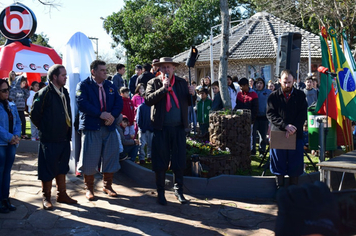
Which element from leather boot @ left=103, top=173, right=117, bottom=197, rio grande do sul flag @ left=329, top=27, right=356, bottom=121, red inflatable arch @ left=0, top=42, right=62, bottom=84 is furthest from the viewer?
red inflatable arch @ left=0, top=42, right=62, bottom=84

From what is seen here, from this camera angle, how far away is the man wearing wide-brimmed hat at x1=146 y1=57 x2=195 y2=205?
5.76 meters

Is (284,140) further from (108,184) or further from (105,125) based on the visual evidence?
(108,184)

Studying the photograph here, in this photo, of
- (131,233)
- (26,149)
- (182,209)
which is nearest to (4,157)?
(131,233)

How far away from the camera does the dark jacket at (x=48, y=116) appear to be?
537cm

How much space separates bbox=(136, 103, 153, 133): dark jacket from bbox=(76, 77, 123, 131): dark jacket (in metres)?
2.02

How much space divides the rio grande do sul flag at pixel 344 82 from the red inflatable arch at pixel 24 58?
33.2ft

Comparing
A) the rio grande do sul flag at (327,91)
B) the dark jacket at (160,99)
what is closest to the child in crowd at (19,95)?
the dark jacket at (160,99)

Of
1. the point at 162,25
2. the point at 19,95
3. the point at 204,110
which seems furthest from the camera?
the point at 162,25

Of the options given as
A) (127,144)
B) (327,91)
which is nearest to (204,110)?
(127,144)

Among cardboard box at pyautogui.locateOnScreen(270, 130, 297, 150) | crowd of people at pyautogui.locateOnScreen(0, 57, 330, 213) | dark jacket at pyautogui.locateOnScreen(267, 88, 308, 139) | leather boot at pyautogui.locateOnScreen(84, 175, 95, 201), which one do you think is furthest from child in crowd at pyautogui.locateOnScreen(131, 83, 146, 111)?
cardboard box at pyautogui.locateOnScreen(270, 130, 297, 150)

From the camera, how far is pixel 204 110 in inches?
410

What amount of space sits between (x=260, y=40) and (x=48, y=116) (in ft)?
76.4

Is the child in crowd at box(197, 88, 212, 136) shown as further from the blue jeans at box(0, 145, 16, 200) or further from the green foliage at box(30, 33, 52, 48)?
the green foliage at box(30, 33, 52, 48)

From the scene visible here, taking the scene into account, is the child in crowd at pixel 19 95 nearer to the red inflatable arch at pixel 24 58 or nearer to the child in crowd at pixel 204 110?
the red inflatable arch at pixel 24 58
